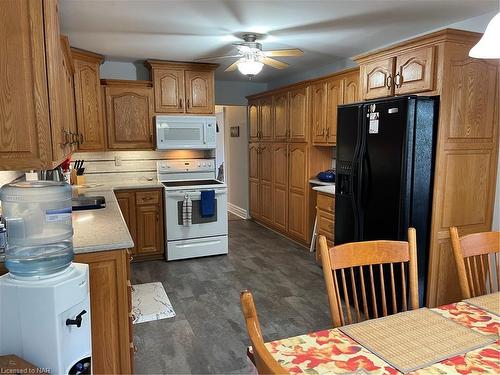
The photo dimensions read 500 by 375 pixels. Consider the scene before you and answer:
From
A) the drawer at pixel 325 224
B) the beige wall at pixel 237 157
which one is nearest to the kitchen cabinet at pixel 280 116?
the beige wall at pixel 237 157

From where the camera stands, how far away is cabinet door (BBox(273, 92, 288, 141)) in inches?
195

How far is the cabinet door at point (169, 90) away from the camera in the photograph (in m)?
4.38

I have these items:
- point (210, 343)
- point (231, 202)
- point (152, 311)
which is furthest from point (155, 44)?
point (231, 202)

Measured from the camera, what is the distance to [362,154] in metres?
2.83

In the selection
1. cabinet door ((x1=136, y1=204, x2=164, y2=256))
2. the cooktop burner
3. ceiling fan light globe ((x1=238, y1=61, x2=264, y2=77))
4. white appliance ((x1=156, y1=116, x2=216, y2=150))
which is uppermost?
ceiling fan light globe ((x1=238, y1=61, x2=264, y2=77))

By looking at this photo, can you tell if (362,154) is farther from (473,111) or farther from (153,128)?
(153,128)

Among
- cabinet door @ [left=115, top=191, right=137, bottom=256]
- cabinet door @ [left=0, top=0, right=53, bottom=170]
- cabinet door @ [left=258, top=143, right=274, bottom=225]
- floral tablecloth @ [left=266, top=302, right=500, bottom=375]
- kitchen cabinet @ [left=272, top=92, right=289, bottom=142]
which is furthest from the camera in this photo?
cabinet door @ [left=258, top=143, right=274, bottom=225]

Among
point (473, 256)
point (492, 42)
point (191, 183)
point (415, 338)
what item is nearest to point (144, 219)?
point (191, 183)

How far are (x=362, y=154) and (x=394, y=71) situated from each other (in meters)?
0.66

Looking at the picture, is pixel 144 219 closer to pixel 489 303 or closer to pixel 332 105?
pixel 332 105

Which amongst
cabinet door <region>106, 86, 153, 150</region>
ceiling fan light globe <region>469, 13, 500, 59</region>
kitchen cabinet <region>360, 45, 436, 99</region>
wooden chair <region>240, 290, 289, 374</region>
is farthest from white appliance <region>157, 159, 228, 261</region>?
wooden chair <region>240, 290, 289, 374</region>

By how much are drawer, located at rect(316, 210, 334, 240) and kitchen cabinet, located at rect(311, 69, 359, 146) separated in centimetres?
81

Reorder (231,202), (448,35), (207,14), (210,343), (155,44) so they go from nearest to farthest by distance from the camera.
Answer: (448,35) < (210,343) < (207,14) < (155,44) < (231,202)

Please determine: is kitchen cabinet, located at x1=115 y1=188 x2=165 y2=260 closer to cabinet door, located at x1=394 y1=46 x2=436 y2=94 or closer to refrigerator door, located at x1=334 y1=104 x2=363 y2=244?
refrigerator door, located at x1=334 y1=104 x2=363 y2=244
